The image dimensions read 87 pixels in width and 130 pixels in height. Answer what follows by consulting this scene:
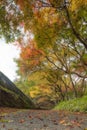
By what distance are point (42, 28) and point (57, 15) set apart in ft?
4.01

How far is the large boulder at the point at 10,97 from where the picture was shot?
2101cm

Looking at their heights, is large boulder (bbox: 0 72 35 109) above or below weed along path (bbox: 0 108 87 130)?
above

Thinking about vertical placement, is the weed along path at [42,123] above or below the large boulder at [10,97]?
below

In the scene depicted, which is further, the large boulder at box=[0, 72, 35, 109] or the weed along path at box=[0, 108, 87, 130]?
the large boulder at box=[0, 72, 35, 109]

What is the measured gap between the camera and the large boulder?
21.0m

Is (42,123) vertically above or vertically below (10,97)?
below

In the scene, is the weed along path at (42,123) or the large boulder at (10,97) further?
the large boulder at (10,97)

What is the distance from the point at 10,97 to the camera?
2170cm

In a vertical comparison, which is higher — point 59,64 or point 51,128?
point 59,64

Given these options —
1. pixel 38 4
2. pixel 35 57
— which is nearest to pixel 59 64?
pixel 35 57

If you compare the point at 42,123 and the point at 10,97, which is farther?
the point at 10,97

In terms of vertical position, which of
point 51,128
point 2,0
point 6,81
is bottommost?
point 51,128

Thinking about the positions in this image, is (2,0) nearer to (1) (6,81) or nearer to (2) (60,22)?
(2) (60,22)

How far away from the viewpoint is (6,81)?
22.9 m
